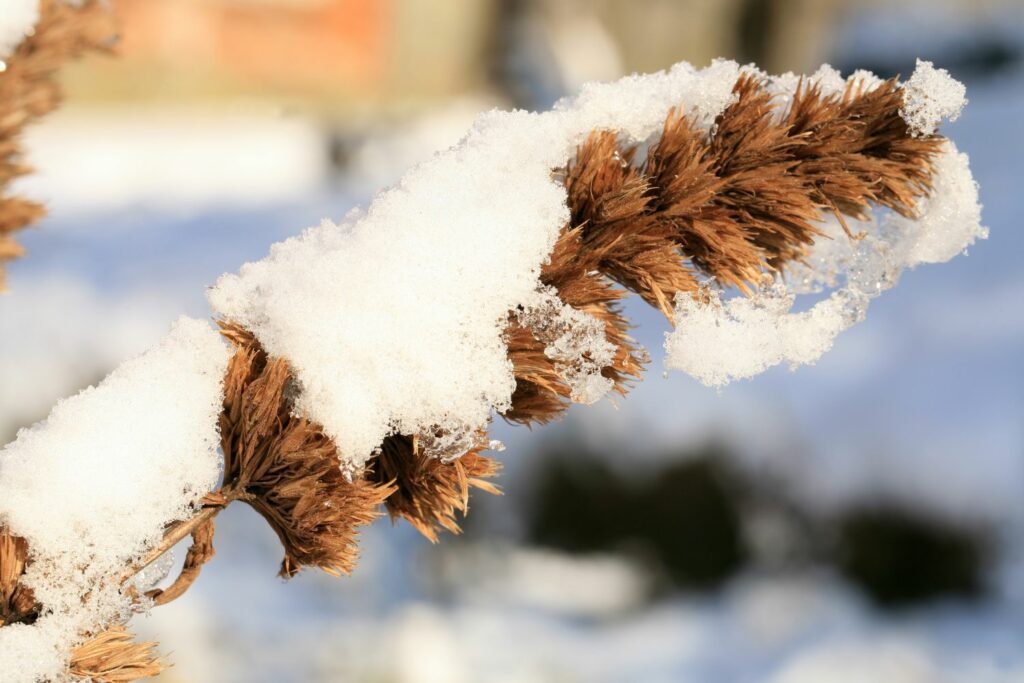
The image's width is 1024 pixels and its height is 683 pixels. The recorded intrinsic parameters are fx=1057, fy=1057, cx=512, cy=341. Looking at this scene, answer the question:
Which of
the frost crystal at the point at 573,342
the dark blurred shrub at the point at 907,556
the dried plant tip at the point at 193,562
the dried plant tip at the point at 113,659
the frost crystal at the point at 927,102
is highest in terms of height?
the dark blurred shrub at the point at 907,556

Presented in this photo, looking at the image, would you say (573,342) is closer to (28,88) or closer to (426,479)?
(426,479)

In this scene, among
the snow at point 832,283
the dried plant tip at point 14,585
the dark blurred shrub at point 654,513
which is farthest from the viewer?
the dark blurred shrub at point 654,513

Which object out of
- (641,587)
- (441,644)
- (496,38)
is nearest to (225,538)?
(441,644)

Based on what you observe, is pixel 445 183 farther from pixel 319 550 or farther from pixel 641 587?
pixel 641 587

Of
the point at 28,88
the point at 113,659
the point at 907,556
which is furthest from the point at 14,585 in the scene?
the point at 907,556

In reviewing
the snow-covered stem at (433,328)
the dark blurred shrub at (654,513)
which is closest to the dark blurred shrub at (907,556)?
the dark blurred shrub at (654,513)

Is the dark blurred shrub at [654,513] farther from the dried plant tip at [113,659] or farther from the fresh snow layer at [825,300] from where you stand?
the dried plant tip at [113,659]

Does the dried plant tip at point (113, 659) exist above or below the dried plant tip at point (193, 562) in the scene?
below

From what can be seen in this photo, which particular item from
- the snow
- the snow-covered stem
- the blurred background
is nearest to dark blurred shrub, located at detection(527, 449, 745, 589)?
the blurred background
